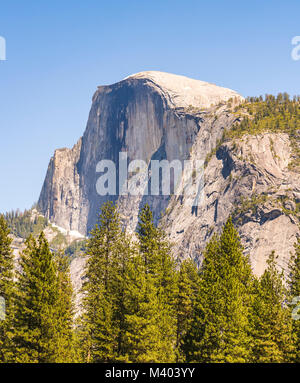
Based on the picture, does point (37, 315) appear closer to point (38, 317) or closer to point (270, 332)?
point (38, 317)

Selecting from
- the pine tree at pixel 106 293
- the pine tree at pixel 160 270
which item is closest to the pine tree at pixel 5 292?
the pine tree at pixel 106 293

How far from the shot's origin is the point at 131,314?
53.2 meters

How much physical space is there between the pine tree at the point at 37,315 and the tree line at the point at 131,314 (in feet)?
0.29

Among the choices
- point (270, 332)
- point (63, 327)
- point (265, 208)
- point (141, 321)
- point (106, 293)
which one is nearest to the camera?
point (141, 321)

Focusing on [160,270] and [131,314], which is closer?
[131,314]

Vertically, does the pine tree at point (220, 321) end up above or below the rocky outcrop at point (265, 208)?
below

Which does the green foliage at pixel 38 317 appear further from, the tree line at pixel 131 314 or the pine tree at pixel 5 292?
the pine tree at pixel 5 292

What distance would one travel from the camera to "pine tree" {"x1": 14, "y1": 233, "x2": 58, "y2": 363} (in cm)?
4759

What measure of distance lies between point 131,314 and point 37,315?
9747mm

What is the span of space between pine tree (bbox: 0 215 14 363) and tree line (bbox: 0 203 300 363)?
10 centimetres

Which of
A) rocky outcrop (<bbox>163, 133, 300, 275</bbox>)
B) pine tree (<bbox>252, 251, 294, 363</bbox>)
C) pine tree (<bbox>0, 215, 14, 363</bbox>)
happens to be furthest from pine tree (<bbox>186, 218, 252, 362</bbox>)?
rocky outcrop (<bbox>163, 133, 300, 275</bbox>)

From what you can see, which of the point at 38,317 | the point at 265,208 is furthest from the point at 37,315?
the point at 265,208

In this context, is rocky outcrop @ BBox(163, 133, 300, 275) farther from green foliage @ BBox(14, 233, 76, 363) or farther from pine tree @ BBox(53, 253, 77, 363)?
green foliage @ BBox(14, 233, 76, 363)

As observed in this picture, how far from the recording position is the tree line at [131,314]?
160 ft
